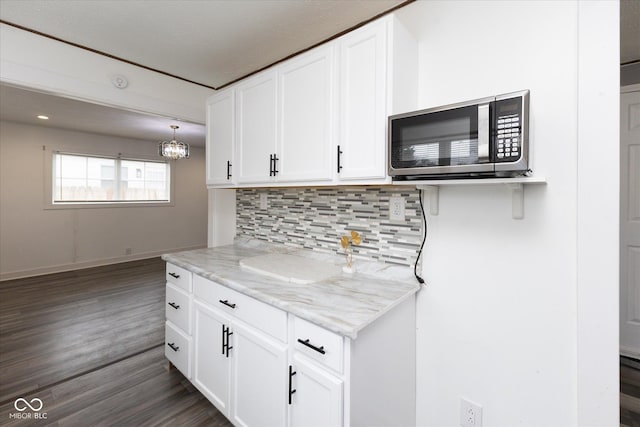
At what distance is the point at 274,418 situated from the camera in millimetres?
1364

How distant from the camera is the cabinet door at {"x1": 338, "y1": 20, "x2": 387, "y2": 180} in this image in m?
1.37

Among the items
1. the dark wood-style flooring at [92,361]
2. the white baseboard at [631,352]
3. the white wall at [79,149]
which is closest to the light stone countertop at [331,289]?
the dark wood-style flooring at [92,361]

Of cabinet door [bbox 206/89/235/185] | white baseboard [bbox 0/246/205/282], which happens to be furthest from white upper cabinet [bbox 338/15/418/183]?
white baseboard [bbox 0/246/205/282]

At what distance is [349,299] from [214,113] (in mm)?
1811

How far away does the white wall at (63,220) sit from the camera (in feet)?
14.2

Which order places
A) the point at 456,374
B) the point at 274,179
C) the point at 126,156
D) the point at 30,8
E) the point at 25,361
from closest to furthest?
the point at 456,374 → the point at 30,8 → the point at 274,179 → the point at 25,361 → the point at 126,156

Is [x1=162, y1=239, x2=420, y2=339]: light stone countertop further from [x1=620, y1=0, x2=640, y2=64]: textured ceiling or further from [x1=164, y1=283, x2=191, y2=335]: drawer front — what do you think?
[x1=620, y1=0, x2=640, y2=64]: textured ceiling

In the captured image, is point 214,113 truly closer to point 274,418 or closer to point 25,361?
point 274,418

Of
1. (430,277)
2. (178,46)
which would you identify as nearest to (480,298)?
(430,277)

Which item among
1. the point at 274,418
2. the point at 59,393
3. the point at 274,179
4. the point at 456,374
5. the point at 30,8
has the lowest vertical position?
the point at 59,393

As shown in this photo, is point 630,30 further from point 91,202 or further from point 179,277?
point 91,202

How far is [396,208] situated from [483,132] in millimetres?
620

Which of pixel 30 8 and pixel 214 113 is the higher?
pixel 30 8

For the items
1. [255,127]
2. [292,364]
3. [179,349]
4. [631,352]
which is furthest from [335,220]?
[631,352]
